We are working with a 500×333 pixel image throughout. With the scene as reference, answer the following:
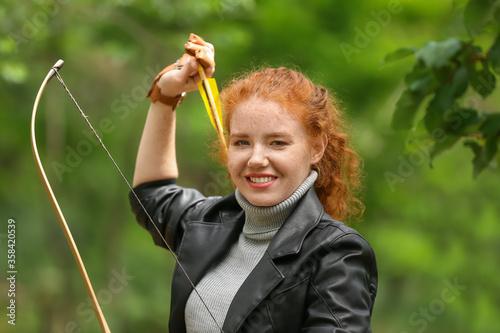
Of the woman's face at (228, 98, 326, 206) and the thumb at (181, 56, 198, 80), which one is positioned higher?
the thumb at (181, 56, 198, 80)

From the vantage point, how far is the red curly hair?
2115 mm

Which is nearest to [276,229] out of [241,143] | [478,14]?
[241,143]

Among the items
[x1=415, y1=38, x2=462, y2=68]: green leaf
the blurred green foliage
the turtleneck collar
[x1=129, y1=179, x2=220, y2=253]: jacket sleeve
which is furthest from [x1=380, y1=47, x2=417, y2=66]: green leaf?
[x1=129, y1=179, x2=220, y2=253]: jacket sleeve

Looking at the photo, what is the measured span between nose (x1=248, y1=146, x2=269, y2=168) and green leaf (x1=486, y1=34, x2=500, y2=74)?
0.70 meters

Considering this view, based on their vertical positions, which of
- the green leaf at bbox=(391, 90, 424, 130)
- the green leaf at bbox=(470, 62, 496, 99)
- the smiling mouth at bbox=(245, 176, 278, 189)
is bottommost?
the smiling mouth at bbox=(245, 176, 278, 189)

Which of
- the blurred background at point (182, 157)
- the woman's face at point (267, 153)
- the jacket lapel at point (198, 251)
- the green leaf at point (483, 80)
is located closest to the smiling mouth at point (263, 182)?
the woman's face at point (267, 153)

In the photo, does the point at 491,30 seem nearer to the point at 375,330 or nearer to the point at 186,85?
the point at 186,85

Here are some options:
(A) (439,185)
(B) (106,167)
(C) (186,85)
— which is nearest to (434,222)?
(A) (439,185)

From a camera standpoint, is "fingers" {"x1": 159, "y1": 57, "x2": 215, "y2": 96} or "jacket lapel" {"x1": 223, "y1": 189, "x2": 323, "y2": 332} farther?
"fingers" {"x1": 159, "y1": 57, "x2": 215, "y2": 96}

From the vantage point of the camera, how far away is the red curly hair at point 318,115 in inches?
83.3

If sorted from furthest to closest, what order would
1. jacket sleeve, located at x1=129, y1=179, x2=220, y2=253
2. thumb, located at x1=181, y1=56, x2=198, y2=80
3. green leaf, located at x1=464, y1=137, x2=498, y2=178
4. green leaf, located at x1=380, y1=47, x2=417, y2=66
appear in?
jacket sleeve, located at x1=129, y1=179, x2=220, y2=253 < thumb, located at x1=181, y1=56, x2=198, y2=80 < green leaf, located at x1=380, y1=47, x2=417, y2=66 < green leaf, located at x1=464, y1=137, x2=498, y2=178

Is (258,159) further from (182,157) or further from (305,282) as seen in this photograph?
(182,157)

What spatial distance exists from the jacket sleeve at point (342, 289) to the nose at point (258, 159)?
32 centimetres

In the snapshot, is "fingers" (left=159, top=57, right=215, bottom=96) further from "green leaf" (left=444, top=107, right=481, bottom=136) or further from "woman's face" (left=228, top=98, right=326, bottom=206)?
"green leaf" (left=444, top=107, right=481, bottom=136)
